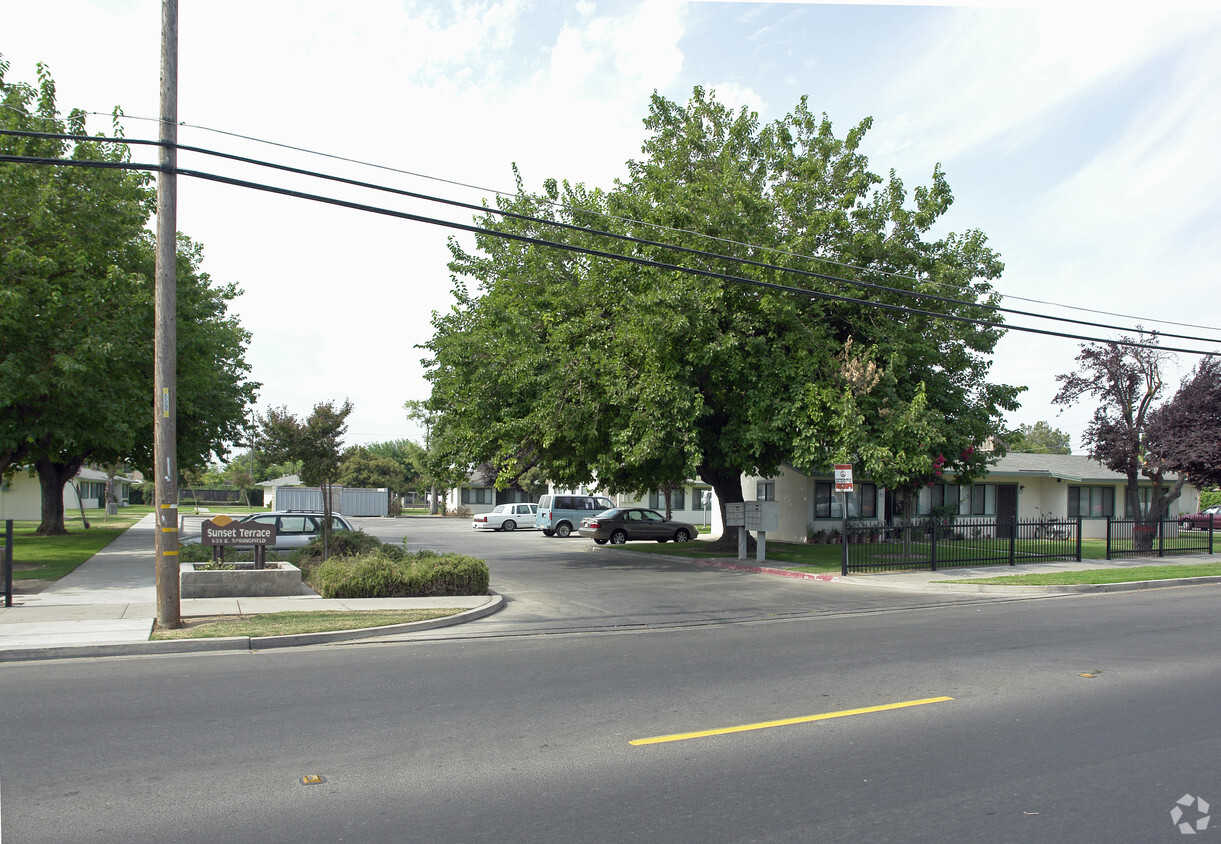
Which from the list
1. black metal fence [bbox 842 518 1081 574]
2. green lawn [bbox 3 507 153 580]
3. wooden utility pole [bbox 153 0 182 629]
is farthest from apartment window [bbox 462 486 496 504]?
wooden utility pole [bbox 153 0 182 629]

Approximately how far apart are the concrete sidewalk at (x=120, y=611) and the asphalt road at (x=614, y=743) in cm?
52

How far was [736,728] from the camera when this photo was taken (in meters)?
6.68

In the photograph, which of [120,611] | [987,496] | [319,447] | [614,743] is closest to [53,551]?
[319,447]

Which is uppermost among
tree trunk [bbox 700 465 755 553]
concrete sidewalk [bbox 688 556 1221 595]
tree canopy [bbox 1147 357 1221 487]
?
tree canopy [bbox 1147 357 1221 487]

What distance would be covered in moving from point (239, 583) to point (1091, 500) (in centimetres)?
3647

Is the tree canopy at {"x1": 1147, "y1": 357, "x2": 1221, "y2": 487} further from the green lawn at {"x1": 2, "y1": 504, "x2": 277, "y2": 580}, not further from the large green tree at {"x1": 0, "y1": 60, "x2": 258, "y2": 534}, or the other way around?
the green lawn at {"x1": 2, "y1": 504, "x2": 277, "y2": 580}

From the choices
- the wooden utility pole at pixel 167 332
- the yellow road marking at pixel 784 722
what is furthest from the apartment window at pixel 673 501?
the yellow road marking at pixel 784 722

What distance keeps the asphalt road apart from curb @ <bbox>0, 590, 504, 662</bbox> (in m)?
0.34

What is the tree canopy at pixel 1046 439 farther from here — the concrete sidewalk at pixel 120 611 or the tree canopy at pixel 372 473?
the concrete sidewalk at pixel 120 611

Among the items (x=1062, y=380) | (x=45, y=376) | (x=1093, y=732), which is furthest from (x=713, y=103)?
(x=1093, y=732)

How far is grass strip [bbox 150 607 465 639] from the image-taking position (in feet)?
35.1

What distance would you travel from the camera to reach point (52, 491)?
31.6m

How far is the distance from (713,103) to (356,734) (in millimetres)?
22226

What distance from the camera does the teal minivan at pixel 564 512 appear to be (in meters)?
36.8
